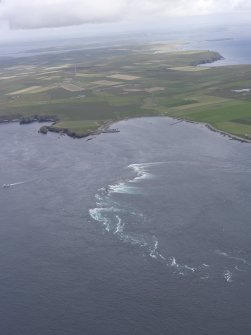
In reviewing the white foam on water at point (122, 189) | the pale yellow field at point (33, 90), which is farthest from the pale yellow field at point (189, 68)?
the white foam on water at point (122, 189)

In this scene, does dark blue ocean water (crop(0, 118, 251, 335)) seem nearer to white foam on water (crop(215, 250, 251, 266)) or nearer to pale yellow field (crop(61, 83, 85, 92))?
white foam on water (crop(215, 250, 251, 266))

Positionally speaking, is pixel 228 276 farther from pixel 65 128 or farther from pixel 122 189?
pixel 65 128

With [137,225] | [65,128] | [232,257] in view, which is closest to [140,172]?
[137,225]

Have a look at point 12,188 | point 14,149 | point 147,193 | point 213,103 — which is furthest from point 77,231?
point 213,103

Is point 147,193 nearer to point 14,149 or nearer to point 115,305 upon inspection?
point 115,305

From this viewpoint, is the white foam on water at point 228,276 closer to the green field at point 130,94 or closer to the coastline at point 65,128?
the coastline at point 65,128

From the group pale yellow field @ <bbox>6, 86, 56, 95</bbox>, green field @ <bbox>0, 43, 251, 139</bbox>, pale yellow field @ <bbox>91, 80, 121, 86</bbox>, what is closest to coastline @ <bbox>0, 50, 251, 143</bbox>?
green field @ <bbox>0, 43, 251, 139</bbox>
